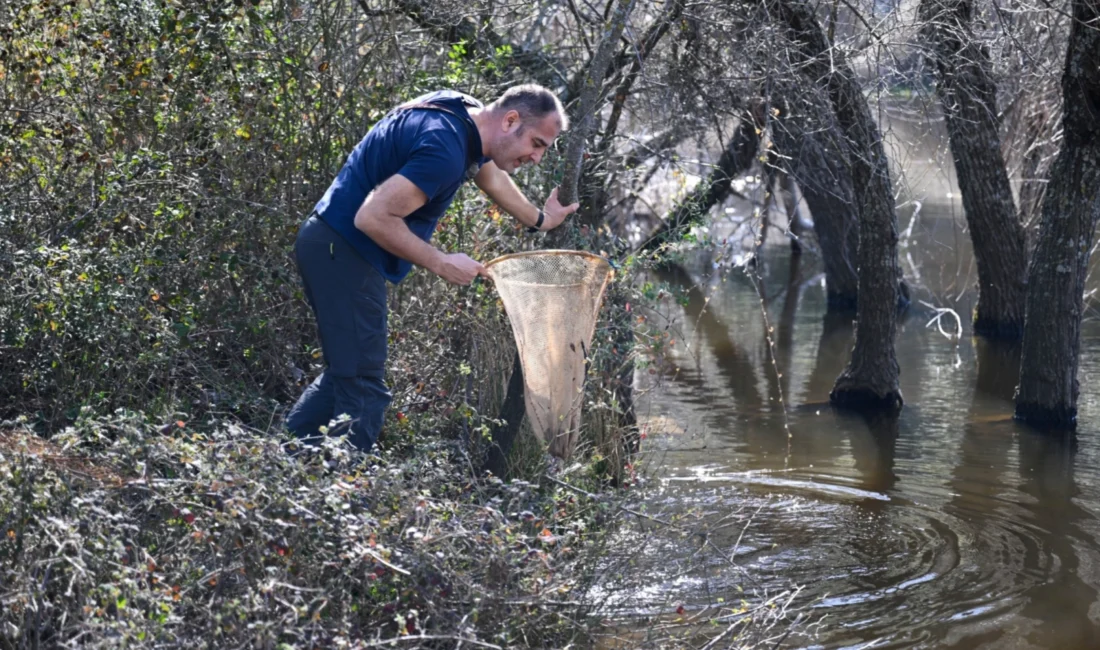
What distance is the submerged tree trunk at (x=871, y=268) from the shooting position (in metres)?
8.34

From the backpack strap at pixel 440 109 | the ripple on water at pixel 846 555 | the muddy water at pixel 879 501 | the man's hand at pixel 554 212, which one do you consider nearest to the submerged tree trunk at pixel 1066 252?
the muddy water at pixel 879 501

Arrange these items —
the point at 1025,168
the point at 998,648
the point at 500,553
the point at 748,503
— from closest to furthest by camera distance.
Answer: the point at 500,553, the point at 998,648, the point at 748,503, the point at 1025,168

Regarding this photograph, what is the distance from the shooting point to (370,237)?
14.9ft

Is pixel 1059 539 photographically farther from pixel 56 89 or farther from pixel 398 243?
pixel 56 89

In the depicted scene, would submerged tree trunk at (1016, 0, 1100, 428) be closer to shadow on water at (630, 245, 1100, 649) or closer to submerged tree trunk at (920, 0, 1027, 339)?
shadow on water at (630, 245, 1100, 649)

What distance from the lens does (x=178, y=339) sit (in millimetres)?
5766

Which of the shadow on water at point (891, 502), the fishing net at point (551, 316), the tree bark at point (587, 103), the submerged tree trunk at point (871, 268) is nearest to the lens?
the fishing net at point (551, 316)

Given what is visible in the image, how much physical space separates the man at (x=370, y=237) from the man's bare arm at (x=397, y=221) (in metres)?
0.06

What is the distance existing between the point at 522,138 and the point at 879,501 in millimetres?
3766

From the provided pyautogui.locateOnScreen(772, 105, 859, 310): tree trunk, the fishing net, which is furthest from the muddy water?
pyautogui.locateOnScreen(772, 105, 859, 310): tree trunk

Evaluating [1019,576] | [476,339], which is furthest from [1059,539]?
[476,339]

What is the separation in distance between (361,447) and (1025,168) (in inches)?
423

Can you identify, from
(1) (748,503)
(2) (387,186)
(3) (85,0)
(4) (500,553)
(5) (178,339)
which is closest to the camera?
(4) (500,553)

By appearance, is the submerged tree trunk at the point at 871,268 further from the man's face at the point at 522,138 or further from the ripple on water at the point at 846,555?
the man's face at the point at 522,138
